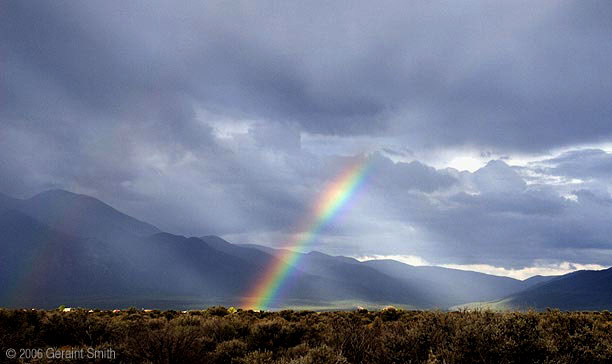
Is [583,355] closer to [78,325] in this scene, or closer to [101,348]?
[101,348]

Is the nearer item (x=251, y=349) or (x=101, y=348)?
(x=101, y=348)

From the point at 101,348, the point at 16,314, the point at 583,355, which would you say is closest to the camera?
the point at 583,355

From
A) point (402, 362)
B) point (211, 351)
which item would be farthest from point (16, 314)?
point (402, 362)

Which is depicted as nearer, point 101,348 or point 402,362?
point 402,362

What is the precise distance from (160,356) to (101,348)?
2.61 m

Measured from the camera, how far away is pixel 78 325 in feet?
55.8

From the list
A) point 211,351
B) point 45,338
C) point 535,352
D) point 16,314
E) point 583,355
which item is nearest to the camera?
point 535,352

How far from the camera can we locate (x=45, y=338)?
54.4 feet

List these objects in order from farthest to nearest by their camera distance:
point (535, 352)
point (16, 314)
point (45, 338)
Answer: point (16, 314) → point (45, 338) → point (535, 352)

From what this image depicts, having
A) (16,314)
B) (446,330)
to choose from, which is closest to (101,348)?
(16,314)

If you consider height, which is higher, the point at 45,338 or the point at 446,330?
the point at 446,330

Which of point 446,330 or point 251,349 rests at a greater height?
point 446,330

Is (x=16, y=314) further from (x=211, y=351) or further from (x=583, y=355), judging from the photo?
(x=583, y=355)

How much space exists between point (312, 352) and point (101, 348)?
6793 mm
